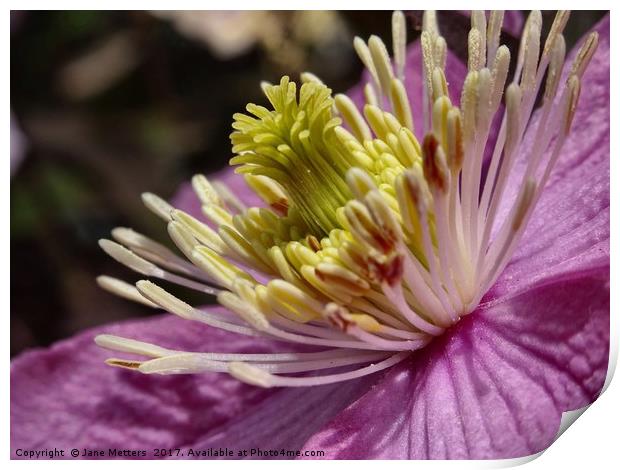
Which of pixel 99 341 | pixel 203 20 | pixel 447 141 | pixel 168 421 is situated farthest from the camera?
pixel 203 20

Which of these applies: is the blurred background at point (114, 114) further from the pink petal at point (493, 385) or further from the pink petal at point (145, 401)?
the pink petal at point (493, 385)

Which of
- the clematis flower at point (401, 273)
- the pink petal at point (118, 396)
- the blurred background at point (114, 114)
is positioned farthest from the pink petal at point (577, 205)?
the pink petal at point (118, 396)

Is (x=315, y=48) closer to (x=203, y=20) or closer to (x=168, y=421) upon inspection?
(x=203, y=20)

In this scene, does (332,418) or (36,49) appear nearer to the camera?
(332,418)

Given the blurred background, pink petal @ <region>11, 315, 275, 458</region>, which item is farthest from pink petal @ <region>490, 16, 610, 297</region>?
pink petal @ <region>11, 315, 275, 458</region>

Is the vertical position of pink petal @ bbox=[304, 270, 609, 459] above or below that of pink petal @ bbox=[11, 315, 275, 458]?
below

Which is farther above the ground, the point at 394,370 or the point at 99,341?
the point at 99,341

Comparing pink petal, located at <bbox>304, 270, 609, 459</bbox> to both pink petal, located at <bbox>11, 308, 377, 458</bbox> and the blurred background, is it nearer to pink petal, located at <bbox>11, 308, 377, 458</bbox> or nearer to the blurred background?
pink petal, located at <bbox>11, 308, 377, 458</bbox>

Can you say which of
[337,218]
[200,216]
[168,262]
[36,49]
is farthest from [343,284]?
[36,49]
